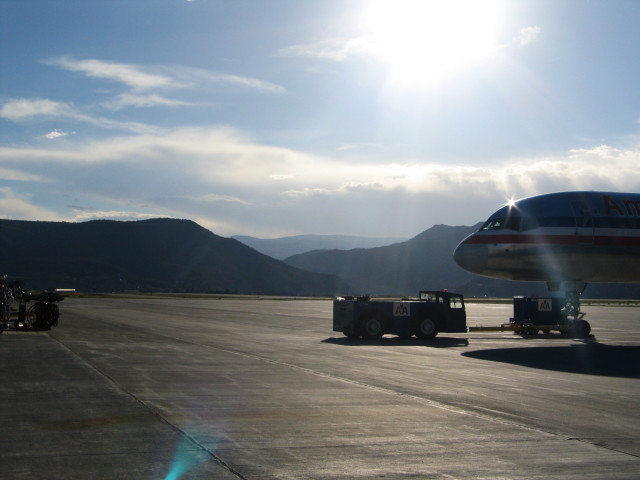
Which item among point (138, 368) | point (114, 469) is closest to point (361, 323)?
point (138, 368)

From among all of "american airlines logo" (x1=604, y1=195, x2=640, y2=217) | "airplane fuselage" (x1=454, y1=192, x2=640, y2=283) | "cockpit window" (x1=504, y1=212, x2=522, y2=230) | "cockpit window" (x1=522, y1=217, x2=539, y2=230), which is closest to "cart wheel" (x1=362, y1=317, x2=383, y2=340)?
"airplane fuselage" (x1=454, y1=192, x2=640, y2=283)

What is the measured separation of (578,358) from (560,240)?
7711 mm

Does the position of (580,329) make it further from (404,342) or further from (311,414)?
(311,414)

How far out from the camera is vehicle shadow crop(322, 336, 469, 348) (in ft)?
95.9

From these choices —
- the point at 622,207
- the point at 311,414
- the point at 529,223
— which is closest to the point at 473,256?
the point at 529,223

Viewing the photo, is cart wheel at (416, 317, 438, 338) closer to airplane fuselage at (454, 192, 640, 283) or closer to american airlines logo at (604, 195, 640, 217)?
airplane fuselage at (454, 192, 640, 283)

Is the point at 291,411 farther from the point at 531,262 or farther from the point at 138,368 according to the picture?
the point at 531,262

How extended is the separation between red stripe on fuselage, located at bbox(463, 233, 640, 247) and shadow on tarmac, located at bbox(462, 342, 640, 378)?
4.40 meters

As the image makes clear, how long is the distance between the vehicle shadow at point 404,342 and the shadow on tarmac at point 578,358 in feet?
9.90

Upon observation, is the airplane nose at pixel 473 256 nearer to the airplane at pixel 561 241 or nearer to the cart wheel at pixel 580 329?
the airplane at pixel 561 241

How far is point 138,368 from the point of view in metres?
18.5

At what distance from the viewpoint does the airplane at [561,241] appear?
30484 millimetres

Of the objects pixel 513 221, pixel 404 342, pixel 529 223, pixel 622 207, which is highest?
pixel 622 207

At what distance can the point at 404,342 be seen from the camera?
30.5m
